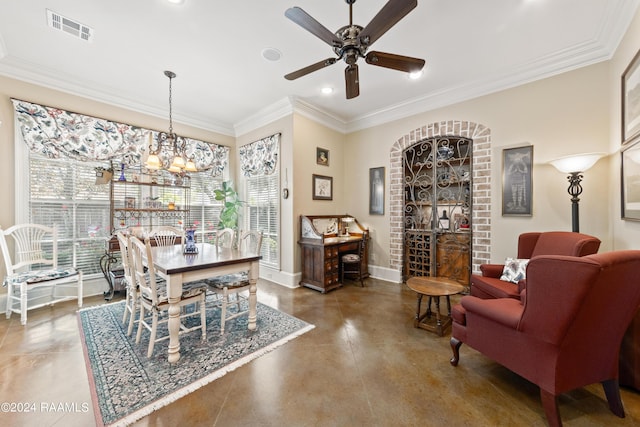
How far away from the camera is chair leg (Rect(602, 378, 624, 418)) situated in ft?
4.83

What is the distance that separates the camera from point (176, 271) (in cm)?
200

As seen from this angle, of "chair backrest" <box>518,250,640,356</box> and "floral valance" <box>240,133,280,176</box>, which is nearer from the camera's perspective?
"chair backrest" <box>518,250,640,356</box>

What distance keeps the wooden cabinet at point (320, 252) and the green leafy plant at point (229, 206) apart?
62.5 inches

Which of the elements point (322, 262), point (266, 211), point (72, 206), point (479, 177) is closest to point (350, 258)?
point (322, 262)

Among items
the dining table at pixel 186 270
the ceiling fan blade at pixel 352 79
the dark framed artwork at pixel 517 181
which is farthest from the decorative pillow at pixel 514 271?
the dining table at pixel 186 270

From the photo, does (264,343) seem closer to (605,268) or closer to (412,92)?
(605,268)

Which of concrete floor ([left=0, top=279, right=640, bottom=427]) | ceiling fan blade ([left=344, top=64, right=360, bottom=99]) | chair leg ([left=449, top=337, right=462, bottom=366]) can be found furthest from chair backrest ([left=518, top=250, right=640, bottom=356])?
ceiling fan blade ([left=344, top=64, right=360, bottom=99])

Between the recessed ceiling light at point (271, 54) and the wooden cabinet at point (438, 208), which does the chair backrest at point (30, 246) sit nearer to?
the recessed ceiling light at point (271, 54)

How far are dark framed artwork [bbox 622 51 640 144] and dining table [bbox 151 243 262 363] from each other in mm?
3511

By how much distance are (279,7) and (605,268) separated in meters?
2.87

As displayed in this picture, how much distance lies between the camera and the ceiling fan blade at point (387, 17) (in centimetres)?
154

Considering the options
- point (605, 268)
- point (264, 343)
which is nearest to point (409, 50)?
point (605, 268)

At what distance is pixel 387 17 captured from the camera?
166cm

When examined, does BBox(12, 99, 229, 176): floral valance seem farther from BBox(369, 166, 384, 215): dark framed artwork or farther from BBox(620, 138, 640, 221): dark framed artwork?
BBox(620, 138, 640, 221): dark framed artwork
